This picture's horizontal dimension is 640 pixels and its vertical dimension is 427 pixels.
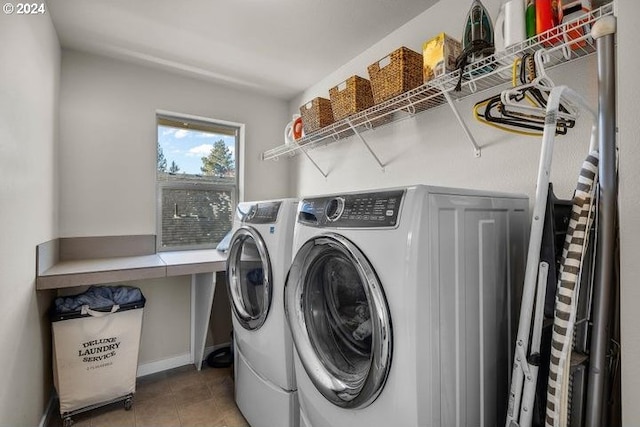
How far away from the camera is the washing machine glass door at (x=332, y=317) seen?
1130mm

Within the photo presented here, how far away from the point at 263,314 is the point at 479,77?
→ 1.44m

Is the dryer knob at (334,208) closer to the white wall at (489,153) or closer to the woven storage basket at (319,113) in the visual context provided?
the white wall at (489,153)

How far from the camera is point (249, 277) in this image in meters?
1.92

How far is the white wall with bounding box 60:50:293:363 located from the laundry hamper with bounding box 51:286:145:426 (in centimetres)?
50

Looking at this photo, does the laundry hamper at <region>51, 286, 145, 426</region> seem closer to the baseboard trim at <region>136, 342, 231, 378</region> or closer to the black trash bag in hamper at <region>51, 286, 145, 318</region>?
the black trash bag in hamper at <region>51, 286, 145, 318</region>

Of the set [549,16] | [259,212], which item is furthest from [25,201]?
[549,16]

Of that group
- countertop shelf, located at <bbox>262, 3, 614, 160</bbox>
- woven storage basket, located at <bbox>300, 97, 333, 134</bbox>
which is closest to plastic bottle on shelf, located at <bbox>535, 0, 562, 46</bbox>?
countertop shelf, located at <bbox>262, 3, 614, 160</bbox>

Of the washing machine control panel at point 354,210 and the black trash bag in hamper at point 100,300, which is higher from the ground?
the washing machine control panel at point 354,210

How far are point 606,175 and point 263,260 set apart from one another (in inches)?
52.5

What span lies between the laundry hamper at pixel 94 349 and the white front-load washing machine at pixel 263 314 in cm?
70

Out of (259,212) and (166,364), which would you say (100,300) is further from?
(259,212)

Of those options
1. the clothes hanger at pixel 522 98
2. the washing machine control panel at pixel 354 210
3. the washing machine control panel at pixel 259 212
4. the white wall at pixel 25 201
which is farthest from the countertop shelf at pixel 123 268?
the clothes hanger at pixel 522 98

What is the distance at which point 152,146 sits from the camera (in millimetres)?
2557

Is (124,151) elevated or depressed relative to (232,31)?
depressed
